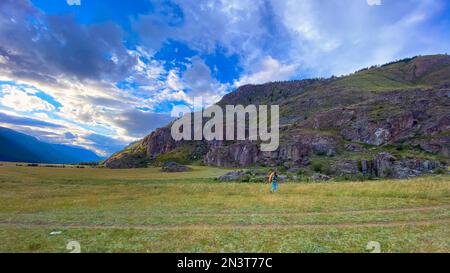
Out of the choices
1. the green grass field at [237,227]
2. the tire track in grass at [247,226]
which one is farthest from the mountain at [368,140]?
the tire track in grass at [247,226]

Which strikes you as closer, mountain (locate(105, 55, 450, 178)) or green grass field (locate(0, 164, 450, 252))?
green grass field (locate(0, 164, 450, 252))

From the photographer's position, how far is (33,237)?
627 inches

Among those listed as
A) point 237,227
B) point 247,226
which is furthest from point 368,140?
point 237,227

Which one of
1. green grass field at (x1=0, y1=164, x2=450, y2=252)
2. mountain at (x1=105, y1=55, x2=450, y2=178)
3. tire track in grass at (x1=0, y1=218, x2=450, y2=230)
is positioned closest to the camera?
green grass field at (x1=0, y1=164, x2=450, y2=252)

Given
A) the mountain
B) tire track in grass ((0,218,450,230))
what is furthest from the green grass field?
the mountain

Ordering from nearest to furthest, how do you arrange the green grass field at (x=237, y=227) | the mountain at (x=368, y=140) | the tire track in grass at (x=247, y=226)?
1. the green grass field at (x=237, y=227)
2. the tire track in grass at (x=247, y=226)
3. the mountain at (x=368, y=140)

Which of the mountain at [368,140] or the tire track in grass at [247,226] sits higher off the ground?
the mountain at [368,140]

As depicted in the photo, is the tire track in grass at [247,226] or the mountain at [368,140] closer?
the tire track in grass at [247,226]

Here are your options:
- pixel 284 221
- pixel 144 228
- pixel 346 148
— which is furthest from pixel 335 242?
pixel 346 148

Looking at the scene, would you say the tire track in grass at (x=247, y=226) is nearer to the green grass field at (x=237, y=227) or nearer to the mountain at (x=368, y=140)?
the green grass field at (x=237, y=227)

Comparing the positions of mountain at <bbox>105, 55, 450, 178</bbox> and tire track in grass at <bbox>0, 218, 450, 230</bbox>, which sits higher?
mountain at <bbox>105, 55, 450, 178</bbox>

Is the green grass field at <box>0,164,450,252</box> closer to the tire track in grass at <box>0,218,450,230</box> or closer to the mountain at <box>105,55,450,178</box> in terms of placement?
the tire track in grass at <box>0,218,450,230</box>

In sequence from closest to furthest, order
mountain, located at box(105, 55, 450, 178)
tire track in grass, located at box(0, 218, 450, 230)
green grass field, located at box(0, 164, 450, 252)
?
green grass field, located at box(0, 164, 450, 252) → tire track in grass, located at box(0, 218, 450, 230) → mountain, located at box(105, 55, 450, 178)

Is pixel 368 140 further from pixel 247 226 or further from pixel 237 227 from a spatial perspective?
pixel 237 227
